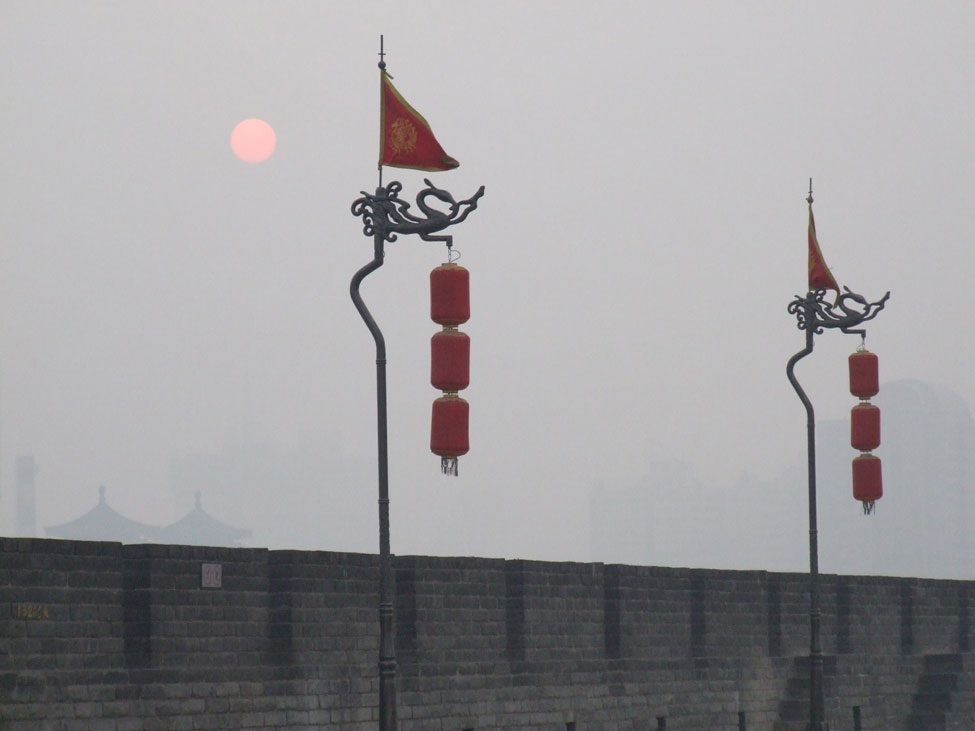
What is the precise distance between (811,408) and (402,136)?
891 cm

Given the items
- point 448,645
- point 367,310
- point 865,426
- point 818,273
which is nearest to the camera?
point 367,310

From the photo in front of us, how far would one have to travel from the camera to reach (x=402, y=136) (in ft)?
48.5

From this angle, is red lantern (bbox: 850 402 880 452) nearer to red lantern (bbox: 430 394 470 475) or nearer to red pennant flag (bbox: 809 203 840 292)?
red pennant flag (bbox: 809 203 840 292)

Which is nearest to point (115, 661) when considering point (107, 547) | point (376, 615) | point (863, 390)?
point (107, 547)

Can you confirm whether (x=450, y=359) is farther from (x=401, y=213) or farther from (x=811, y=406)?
(x=811, y=406)

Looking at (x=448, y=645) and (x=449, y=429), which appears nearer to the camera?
(x=449, y=429)

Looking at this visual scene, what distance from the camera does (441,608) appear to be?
56.1 ft

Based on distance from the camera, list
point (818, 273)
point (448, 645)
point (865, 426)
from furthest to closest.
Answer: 1. point (865, 426)
2. point (818, 273)
3. point (448, 645)

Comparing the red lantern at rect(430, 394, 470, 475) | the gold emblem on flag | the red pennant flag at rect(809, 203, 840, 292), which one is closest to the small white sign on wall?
the red lantern at rect(430, 394, 470, 475)

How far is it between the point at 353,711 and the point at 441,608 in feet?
5.37

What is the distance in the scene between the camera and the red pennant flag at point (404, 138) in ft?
48.5

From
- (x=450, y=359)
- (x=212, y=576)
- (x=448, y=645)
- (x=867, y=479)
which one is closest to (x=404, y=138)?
(x=450, y=359)

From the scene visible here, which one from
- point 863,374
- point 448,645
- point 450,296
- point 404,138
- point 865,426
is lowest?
point 448,645

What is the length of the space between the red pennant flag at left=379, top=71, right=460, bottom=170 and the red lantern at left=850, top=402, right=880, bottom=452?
10494 mm
